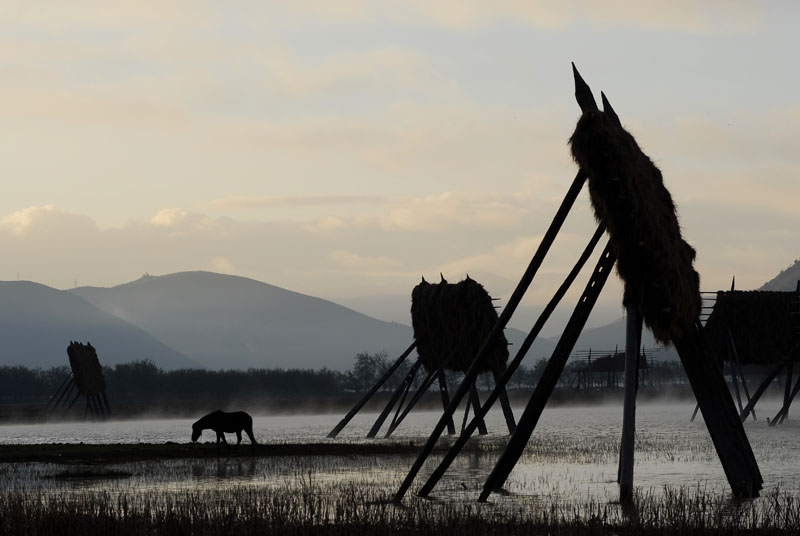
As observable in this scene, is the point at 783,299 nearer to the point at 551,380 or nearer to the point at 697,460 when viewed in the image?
the point at 697,460

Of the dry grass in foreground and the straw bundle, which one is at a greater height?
the straw bundle

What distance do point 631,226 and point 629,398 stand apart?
11.5ft

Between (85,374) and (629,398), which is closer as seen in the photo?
(629,398)

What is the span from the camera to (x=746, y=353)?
58.8m

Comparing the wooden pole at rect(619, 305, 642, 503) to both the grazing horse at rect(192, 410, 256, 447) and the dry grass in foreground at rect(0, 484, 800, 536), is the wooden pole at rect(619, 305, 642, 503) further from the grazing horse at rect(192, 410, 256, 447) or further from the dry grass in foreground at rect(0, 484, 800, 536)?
the grazing horse at rect(192, 410, 256, 447)

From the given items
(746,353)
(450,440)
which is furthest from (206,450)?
(746,353)

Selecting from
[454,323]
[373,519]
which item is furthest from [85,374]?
[373,519]

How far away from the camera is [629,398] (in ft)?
78.0

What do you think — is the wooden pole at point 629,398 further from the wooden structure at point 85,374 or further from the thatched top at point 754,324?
the wooden structure at point 85,374

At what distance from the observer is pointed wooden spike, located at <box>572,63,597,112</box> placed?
83.0 feet

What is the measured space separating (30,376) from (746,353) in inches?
5100

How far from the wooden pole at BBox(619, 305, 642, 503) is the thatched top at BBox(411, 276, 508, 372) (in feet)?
69.4

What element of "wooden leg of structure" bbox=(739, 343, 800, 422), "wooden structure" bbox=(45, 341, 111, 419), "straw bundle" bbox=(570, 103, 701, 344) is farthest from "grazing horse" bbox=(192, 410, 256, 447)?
"wooden structure" bbox=(45, 341, 111, 419)

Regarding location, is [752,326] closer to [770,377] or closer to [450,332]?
[770,377]
